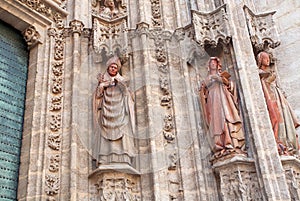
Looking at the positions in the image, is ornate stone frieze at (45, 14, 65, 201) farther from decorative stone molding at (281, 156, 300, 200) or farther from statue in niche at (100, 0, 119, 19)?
decorative stone molding at (281, 156, 300, 200)

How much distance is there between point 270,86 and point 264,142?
1.06m

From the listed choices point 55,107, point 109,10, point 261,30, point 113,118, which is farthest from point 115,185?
point 261,30

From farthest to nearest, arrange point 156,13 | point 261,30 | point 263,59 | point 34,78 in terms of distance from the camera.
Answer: point 156,13 < point 261,30 < point 263,59 < point 34,78

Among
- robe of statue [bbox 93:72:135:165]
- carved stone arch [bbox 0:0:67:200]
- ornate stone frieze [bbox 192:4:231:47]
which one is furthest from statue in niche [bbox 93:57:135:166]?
ornate stone frieze [bbox 192:4:231:47]

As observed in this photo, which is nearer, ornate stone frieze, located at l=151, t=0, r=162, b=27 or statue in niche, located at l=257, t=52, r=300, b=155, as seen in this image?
statue in niche, located at l=257, t=52, r=300, b=155

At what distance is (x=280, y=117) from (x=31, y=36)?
Answer: 132 inches

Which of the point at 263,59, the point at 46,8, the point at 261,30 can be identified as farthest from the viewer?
the point at 261,30

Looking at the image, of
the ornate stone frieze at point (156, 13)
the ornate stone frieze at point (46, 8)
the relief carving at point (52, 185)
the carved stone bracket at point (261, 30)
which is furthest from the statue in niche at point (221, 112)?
the ornate stone frieze at point (46, 8)

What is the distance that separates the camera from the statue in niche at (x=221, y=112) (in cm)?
496

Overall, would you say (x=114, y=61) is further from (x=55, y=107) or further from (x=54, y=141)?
(x=54, y=141)

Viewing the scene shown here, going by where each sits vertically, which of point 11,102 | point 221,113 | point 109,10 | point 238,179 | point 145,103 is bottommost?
point 238,179

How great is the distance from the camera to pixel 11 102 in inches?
214

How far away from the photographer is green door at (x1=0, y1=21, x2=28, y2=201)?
4.98m

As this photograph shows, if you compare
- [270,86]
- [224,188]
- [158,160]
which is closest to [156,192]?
[158,160]
